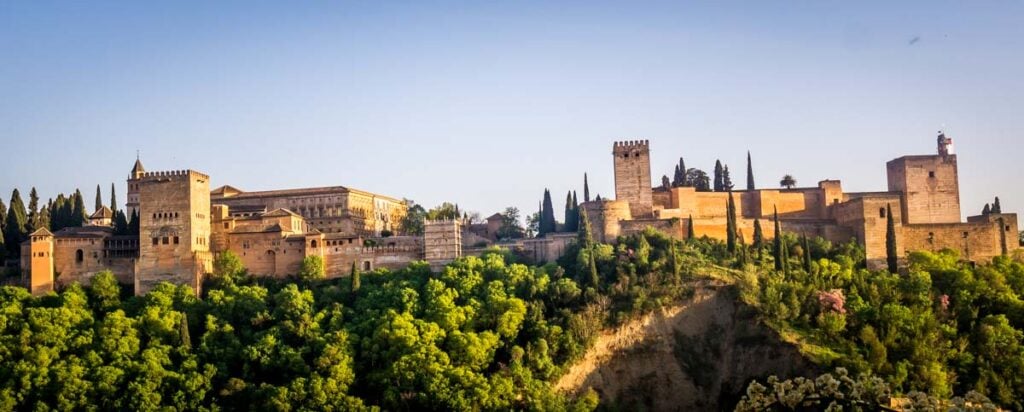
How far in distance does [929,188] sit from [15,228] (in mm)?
46065

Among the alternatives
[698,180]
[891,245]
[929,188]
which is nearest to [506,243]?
[698,180]

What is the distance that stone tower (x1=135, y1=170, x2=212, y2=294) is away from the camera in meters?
51.4

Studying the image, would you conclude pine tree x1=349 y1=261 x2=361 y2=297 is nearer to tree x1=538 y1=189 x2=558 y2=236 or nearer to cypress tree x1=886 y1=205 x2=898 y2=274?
tree x1=538 y1=189 x2=558 y2=236

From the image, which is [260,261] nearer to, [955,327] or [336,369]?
[336,369]

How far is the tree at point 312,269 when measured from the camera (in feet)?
170

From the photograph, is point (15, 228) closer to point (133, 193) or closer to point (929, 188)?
point (133, 193)

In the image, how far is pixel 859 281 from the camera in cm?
4709

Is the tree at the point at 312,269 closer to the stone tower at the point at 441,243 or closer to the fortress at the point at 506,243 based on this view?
the fortress at the point at 506,243

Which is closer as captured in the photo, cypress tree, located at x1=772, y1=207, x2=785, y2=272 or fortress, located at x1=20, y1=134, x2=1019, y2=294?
cypress tree, located at x1=772, y1=207, x2=785, y2=272

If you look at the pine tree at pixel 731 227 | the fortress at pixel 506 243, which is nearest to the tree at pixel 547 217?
the fortress at pixel 506 243

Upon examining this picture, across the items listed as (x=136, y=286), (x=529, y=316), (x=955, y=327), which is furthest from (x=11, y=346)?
(x=955, y=327)

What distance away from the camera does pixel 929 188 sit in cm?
5619

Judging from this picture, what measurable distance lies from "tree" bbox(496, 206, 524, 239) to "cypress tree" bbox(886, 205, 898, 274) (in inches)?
794

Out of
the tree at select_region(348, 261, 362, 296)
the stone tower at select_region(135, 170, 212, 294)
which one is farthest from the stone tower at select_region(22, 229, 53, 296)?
the tree at select_region(348, 261, 362, 296)
